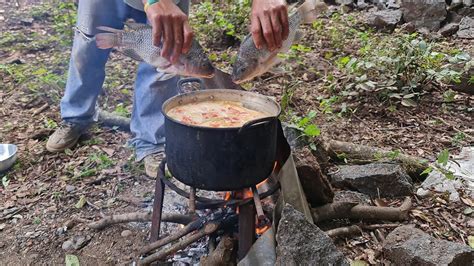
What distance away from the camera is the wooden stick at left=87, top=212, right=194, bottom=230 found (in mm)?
3105

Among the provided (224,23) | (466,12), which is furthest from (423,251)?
(466,12)

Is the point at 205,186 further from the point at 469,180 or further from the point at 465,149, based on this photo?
the point at 465,149

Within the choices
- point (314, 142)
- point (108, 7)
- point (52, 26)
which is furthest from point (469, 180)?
point (52, 26)

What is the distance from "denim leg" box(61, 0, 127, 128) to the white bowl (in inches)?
22.5

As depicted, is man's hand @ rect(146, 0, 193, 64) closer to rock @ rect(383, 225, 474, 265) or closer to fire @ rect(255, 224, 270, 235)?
fire @ rect(255, 224, 270, 235)

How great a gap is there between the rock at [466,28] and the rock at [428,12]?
0.37 metres

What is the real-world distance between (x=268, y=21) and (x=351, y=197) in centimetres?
162

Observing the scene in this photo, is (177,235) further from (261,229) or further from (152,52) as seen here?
(152,52)

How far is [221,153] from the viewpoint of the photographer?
2.41 metres

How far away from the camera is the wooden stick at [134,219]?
10.2 ft

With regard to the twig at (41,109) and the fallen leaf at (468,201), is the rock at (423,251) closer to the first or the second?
the fallen leaf at (468,201)

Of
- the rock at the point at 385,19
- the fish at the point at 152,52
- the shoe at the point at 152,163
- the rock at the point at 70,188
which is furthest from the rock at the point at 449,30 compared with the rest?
the rock at the point at 70,188

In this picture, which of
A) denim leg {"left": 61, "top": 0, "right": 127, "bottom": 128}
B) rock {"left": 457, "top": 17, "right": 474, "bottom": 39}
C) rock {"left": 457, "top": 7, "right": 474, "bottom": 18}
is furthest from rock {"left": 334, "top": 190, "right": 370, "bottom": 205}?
rock {"left": 457, "top": 7, "right": 474, "bottom": 18}

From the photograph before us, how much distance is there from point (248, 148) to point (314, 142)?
59.8 inches
